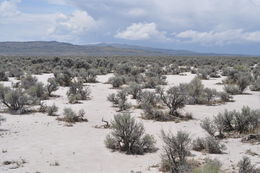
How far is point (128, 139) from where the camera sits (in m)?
10.5

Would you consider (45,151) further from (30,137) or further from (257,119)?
(257,119)

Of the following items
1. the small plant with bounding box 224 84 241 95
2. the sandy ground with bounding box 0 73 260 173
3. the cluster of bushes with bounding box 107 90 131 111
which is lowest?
the sandy ground with bounding box 0 73 260 173

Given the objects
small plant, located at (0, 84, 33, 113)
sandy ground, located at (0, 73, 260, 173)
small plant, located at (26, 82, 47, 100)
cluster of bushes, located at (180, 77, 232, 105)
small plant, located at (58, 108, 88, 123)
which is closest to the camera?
sandy ground, located at (0, 73, 260, 173)

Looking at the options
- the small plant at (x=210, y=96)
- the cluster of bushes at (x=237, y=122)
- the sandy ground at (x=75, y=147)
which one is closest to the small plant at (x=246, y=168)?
the sandy ground at (x=75, y=147)

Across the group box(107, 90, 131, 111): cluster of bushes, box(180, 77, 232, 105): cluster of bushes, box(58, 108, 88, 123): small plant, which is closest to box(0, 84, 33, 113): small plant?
box(58, 108, 88, 123): small plant

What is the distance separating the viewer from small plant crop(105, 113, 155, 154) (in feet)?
33.9

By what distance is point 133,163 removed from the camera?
9156 millimetres

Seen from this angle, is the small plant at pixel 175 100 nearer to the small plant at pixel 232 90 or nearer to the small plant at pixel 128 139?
the small plant at pixel 128 139

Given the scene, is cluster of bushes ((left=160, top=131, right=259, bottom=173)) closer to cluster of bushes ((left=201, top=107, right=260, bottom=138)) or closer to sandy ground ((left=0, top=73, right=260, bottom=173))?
sandy ground ((left=0, top=73, right=260, bottom=173))

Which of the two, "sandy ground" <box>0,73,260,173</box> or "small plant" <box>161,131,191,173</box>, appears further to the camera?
"sandy ground" <box>0,73,260,173</box>

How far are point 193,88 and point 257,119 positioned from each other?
7.68 metres

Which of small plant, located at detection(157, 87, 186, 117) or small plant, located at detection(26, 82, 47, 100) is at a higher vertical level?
small plant, located at detection(157, 87, 186, 117)

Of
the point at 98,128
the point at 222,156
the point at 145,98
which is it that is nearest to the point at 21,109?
the point at 98,128

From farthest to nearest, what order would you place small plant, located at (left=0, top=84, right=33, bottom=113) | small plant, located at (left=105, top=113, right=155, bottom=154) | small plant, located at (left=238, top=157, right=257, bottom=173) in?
small plant, located at (left=0, top=84, right=33, bottom=113) → small plant, located at (left=105, top=113, right=155, bottom=154) → small plant, located at (left=238, top=157, right=257, bottom=173)
